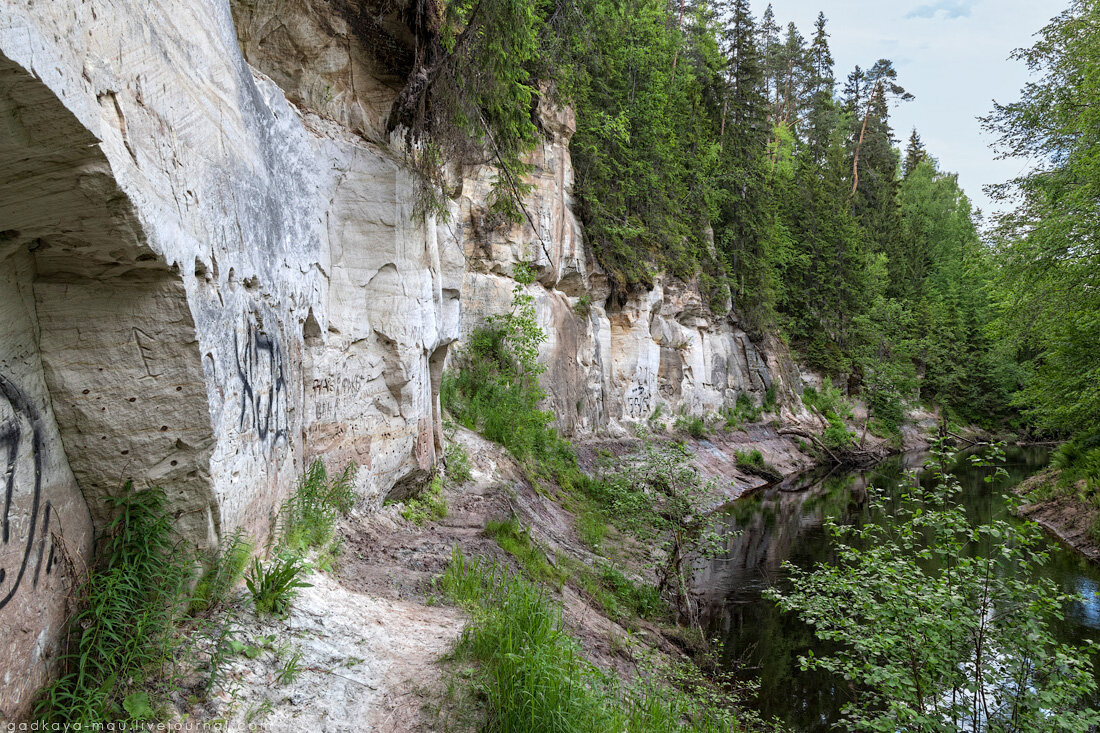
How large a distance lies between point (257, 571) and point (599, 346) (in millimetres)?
16282

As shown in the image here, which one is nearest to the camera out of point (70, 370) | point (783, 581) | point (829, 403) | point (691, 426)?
point (70, 370)

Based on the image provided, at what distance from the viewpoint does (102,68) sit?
287 centimetres

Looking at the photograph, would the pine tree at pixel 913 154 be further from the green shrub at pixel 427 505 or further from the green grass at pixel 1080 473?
the green shrub at pixel 427 505

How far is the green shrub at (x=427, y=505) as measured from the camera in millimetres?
7364

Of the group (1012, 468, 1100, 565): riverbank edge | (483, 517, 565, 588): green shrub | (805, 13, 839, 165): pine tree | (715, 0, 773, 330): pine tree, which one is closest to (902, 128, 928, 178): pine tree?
(805, 13, 839, 165): pine tree

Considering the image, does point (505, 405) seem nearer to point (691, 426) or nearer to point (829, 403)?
point (691, 426)

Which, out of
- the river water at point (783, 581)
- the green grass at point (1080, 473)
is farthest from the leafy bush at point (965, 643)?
the green grass at point (1080, 473)

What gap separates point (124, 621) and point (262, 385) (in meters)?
1.94

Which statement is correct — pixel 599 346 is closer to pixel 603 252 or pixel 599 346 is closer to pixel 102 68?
pixel 603 252

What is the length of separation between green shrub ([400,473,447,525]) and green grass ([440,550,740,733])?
6.85ft

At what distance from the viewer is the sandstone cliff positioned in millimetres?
2758

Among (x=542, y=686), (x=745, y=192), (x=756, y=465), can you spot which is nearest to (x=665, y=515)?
(x=542, y=686)

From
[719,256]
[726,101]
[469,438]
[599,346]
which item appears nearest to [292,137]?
[469,438]

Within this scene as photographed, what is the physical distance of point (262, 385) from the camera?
4688 mm
